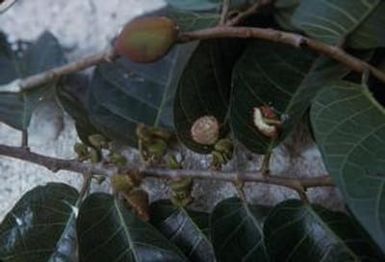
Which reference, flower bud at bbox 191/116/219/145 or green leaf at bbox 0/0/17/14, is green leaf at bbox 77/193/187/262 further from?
green leaf at bbox 0/0/17/14

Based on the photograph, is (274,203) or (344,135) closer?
(344,135)

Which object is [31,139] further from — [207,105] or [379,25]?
[379,25]

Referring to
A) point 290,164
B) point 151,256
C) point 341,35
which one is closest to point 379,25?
point 341,35

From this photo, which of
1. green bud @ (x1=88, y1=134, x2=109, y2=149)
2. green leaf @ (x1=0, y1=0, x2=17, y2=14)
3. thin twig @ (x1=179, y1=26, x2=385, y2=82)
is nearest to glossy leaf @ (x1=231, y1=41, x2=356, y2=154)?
Result: thin twig @ (x1=179, y1=26, x2=385, y2=82)

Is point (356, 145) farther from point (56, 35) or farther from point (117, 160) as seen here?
point (56, 35)

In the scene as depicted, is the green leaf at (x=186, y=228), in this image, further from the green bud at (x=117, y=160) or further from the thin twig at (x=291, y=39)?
the thin twig at (x=291, y=39)

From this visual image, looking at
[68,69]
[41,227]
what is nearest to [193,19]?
[68,69]
